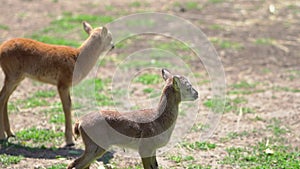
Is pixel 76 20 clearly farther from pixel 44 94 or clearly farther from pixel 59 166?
pixel 59 166

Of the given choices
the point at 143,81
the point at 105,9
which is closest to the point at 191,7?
the point at 105,9

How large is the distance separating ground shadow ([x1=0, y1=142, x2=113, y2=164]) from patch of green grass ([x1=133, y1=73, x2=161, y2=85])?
137 inches

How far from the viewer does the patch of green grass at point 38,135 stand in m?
8.66

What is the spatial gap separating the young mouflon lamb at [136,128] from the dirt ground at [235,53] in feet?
3.35

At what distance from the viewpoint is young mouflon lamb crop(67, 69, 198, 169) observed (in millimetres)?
6809

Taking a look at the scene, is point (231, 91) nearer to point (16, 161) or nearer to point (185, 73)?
point (185, 73)

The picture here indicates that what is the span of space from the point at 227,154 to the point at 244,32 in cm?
713

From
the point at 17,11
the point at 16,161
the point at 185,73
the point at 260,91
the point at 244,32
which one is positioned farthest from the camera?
the point at 17,11

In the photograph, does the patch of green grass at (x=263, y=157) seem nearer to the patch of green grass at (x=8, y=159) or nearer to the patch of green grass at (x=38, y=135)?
the patch of green grass at (x=38, y=135)

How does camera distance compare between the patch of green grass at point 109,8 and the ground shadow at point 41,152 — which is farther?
the patch of green grass at point 109,8

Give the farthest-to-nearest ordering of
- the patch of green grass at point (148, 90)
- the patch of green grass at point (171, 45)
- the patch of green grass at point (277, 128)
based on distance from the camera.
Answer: the patch of green grass at point (171, 45) < the patch of green grass at point (148, 90) < the patch of green grass at point (277, 128)

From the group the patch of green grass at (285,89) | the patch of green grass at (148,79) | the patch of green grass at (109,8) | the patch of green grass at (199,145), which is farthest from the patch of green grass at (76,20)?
the patch of green grass at (199,145)

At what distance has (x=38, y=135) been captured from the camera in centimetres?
874

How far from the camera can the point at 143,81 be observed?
38.2ft
